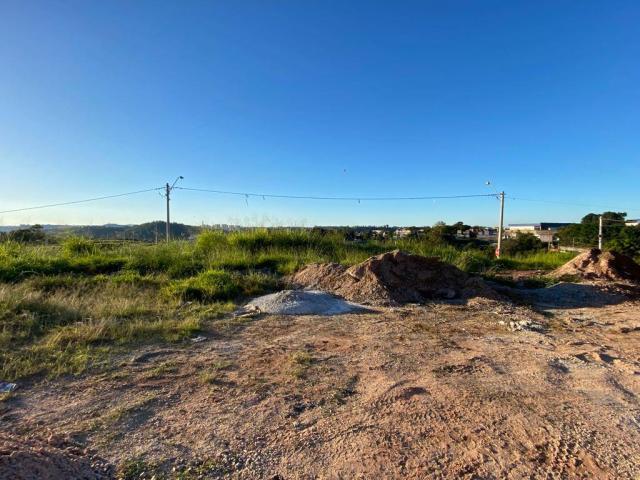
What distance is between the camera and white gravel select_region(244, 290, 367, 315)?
229 inches

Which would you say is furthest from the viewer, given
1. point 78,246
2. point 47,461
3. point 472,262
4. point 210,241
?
point 210,241

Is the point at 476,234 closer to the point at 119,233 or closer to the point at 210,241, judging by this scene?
the point at 210,241

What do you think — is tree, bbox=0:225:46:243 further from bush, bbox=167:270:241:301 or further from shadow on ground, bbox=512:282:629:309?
shadow on ground, bbox=512:282:629:309

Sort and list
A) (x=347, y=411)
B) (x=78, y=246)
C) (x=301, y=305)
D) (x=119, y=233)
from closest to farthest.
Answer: (x=347, y=411) < (x=301, y=305) < (x=78, y=246) < (x=119, y=233)

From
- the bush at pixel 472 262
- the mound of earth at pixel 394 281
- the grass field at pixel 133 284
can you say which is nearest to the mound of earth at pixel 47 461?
the grass field at pixel 133 284

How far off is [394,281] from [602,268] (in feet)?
18.1

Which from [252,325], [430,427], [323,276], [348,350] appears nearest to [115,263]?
[323,276]

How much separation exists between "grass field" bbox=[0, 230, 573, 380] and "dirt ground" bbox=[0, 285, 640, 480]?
63 cm

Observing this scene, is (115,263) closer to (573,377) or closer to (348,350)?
(348,350)

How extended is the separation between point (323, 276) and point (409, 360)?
4.07m

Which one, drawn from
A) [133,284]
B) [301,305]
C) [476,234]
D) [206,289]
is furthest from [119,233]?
[476,234]

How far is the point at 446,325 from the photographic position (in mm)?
5168

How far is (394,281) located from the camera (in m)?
7.12

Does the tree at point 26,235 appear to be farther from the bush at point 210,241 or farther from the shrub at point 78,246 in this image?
the bush at point 210,241
